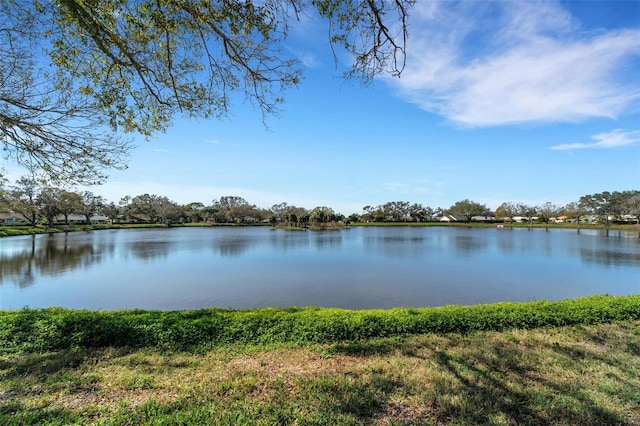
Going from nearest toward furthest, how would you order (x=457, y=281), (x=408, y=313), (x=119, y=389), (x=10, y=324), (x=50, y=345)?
(x=119, y=389) → (x=50, y=345) → (x=10, y=324) → (x=408, y=313) → (x=457, y=281)

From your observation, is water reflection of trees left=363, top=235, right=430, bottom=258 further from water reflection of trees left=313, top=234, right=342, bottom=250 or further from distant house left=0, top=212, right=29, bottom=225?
distant house left=0, top=212, right=29, bottom=225

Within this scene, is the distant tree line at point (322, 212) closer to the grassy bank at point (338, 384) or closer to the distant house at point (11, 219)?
the distant house at point (11, 219)

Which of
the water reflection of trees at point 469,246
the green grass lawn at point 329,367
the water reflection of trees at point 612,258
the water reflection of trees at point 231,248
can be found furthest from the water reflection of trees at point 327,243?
the green grass lawn at point 329,367

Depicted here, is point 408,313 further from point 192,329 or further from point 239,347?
point 192,329

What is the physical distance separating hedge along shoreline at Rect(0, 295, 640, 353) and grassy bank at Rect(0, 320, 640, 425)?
0.24 metres

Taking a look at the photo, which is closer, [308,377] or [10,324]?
[308,377]

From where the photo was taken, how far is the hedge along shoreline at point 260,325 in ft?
15.7

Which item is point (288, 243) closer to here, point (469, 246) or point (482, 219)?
point (469, 246)

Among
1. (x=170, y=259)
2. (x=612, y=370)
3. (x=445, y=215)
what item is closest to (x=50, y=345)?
(x=612, y=370)

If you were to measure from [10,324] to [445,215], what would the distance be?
88.0m

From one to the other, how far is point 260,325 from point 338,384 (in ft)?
7.64

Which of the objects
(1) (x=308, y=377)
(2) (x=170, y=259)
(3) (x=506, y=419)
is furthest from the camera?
(2) (x=170, y=259)

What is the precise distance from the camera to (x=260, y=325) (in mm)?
5266

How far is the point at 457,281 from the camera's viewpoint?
11.1 metres
